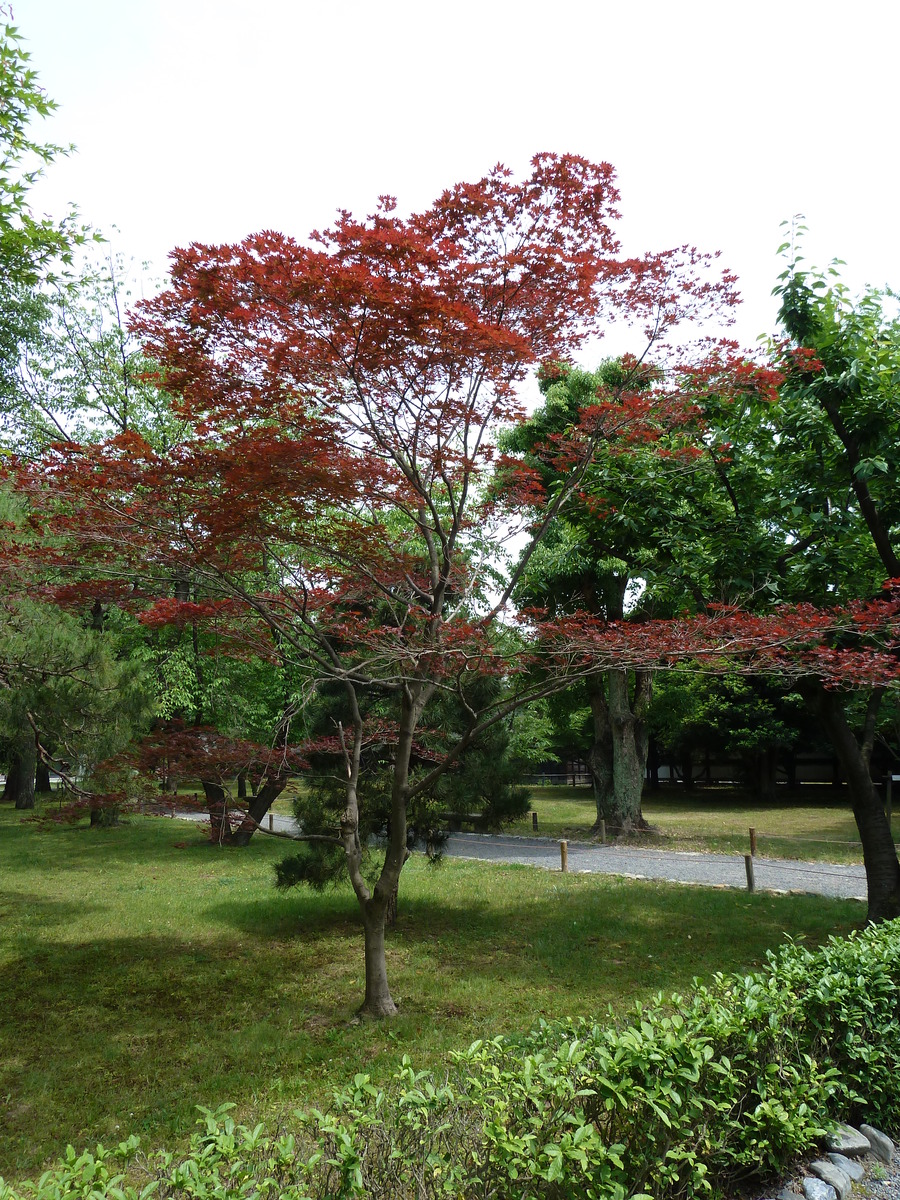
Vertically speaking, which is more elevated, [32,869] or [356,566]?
[356,566]

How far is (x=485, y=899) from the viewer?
1214cm

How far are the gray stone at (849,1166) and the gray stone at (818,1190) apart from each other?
198mm

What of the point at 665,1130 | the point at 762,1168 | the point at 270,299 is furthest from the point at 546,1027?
the point at 270,299

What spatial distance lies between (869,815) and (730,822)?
1660cm

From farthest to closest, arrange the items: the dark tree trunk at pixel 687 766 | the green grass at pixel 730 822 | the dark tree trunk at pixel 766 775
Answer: the dark tree trunk at pixel 687 766
the dark tree trunk at pixel 766 775
the green grass at pixel 730 822

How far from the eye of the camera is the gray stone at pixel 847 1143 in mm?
3756

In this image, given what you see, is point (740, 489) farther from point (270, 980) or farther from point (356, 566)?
point (270, 980)

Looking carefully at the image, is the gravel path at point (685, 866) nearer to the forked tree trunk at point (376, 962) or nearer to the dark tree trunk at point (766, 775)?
the forked tree trunk at point (376, 962)

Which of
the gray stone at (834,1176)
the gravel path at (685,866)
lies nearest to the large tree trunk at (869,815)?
the gravel path at (685,866)

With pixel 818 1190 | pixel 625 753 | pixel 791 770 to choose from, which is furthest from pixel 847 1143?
pixel 791 770

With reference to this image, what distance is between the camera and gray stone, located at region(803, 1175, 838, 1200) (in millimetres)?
3387

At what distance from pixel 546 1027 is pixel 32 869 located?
14.4 m

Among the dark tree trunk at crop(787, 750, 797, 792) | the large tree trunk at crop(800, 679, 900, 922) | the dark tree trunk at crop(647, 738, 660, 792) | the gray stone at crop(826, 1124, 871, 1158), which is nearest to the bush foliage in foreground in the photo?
the gray stone at crop(826, 1124, 871, 1158)

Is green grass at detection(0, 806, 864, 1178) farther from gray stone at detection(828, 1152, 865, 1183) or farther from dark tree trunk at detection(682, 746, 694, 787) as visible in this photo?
dark tree trunk at detection(682, 746, 694, 787)
